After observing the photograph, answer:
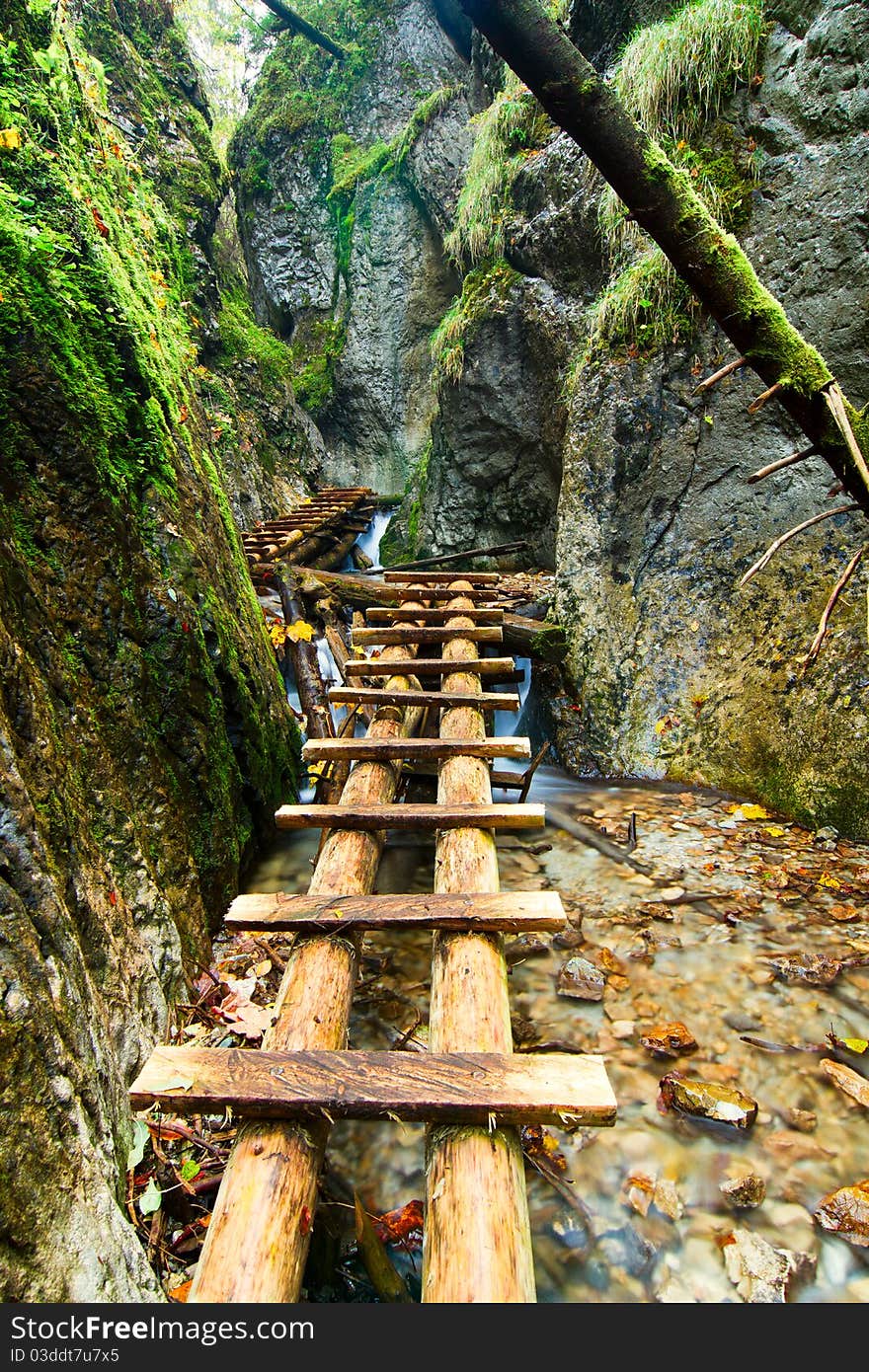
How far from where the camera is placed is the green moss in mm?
7676

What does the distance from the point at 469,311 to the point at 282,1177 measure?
28.9ft

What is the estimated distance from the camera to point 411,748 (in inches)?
127

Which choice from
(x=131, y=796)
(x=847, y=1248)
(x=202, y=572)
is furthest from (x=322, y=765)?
(x=847, y=1248)

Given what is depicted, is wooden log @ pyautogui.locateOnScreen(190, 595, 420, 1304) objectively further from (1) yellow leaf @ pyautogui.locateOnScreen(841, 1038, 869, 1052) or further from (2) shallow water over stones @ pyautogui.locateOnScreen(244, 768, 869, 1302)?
(1) yellow leaf @ pyautogui.locateOnScreen(841, 1038, 869, 1052)

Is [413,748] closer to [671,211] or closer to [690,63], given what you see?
[671,211]

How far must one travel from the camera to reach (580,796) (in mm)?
4863

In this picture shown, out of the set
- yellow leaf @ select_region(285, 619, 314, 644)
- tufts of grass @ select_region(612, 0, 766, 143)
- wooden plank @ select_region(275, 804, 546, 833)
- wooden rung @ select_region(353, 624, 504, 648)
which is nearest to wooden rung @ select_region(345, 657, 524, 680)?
wooden rung @ select_region(353, 624, 504, 648)

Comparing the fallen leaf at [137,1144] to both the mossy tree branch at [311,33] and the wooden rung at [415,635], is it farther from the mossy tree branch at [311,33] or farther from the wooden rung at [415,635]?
the mossy tree branch at [311,33]

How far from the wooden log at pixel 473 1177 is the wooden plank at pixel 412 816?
1.39 feet

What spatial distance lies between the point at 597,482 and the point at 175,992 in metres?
4.81

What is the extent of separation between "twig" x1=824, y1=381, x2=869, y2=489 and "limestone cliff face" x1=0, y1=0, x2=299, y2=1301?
2.53 m

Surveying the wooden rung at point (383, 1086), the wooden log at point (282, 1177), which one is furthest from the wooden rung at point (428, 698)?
the wooden rung at point (383, 1086)

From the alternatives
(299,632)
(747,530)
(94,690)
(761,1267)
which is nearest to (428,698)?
(94,690)

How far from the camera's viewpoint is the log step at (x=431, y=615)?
5.19 m
